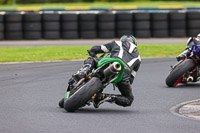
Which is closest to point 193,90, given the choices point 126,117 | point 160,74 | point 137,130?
point 160,74

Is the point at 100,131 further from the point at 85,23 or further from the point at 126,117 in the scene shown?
the point at 85,23

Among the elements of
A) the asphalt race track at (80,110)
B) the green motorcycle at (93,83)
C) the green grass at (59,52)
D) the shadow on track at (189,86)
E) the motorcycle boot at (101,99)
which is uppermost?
the green motorcycle at (93,83)

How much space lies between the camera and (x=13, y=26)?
24.8 meters

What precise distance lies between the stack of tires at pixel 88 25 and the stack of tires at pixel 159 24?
2.46m

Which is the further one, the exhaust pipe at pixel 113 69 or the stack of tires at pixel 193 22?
the stack of tires at pixel 193 22

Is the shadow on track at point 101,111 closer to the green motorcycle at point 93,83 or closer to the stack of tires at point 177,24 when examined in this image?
the green motorcycle at point 93,83

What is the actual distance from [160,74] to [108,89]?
10.2ft

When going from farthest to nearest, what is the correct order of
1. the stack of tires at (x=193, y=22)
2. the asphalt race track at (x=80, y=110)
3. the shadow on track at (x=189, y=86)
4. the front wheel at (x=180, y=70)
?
the stack of tires at (x=193, y=22), the shadow on track at (x=189, y=86), the front wheel at (x=180, y=70), the asphalt race track at (x=80, y=110)

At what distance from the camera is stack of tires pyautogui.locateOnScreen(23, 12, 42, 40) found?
2486 centimetres

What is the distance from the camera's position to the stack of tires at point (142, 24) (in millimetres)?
25406

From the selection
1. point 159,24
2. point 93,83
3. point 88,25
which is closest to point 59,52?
point 88,25

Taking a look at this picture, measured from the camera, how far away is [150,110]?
9.49 m

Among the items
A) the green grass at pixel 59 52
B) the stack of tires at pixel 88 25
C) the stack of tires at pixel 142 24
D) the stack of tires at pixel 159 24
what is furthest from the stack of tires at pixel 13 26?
the stack of tires at pixel 159 24

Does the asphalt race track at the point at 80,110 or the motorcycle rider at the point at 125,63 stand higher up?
the motorcycle rider at the point at 125,63
